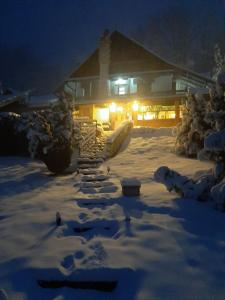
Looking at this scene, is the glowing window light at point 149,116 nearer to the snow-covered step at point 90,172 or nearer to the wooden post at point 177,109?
the wooden post at point 177,109

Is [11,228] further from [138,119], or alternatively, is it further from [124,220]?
[138,119]

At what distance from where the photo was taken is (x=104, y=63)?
30.3m

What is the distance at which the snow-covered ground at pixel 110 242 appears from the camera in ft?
14.3

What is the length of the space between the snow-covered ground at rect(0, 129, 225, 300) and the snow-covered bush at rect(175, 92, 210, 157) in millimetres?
4589

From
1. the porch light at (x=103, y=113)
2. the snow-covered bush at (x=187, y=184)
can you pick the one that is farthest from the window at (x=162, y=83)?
the snow-covered bush at (x=187, y=184)

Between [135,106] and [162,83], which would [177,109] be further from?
[135,106]

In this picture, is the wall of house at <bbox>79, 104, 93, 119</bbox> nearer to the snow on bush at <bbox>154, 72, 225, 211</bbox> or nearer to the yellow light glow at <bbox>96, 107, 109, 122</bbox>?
the yellow light glow at <bbox>96, 107, 109, 122</bbox>

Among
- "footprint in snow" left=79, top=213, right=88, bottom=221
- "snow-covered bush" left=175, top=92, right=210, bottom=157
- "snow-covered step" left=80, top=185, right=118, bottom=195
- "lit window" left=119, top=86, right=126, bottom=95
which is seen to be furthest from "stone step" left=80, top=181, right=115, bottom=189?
"lit window" left=119, top=86, right=126, bottom=95

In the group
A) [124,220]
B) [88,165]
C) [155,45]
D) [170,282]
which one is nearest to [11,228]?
[124,220]

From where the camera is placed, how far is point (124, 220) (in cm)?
668

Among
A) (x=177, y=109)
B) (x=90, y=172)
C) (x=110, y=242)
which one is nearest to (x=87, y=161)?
(x=90, y=172)

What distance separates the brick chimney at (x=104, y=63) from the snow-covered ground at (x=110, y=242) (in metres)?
20.8

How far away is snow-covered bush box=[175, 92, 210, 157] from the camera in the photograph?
1374 centimetres

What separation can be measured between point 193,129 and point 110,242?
9.32 metres
